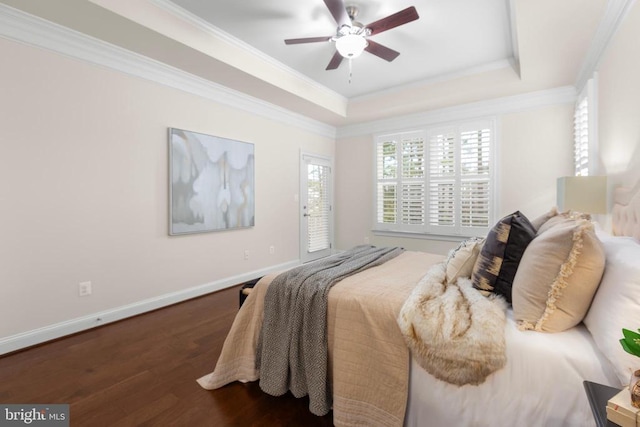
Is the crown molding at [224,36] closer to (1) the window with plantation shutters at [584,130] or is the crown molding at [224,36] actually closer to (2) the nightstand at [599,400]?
(1) the window with plantation shutters at [584,130]

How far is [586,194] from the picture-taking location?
221 cm

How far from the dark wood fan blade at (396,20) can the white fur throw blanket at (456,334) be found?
2.01 m

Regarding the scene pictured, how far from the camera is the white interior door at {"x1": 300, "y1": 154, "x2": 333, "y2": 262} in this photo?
4.96 m

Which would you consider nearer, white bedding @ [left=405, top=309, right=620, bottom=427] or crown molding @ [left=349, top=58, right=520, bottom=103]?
white bedding @ [left=405, top=309, right=620, bottom=427]

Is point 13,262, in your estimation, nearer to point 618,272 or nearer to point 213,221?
point 213,221

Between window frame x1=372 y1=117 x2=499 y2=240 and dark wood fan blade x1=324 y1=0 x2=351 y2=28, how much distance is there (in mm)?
2656

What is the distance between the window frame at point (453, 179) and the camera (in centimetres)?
409

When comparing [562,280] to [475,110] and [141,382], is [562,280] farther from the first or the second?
[475,110]

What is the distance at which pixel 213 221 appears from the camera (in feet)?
11.9

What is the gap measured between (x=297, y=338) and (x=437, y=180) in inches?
143

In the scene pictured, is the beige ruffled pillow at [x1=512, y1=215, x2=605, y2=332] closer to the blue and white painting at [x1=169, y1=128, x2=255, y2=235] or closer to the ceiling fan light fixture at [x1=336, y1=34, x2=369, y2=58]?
the ceiling fan light fixture at [x1=336, y1=34, x2=369, y2=58]

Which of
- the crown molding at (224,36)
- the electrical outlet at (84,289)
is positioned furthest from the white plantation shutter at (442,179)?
the electrical outlet at (84,289)

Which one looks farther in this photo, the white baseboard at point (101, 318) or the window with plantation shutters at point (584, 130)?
the window with plantation shutters at point (584, 130)

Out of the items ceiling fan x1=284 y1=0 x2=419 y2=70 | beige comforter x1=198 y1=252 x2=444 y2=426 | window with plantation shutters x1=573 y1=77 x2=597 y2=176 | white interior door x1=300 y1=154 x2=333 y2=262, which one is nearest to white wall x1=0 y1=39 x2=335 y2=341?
white interior door x1=300 y1=154 x2=333 y2=262
